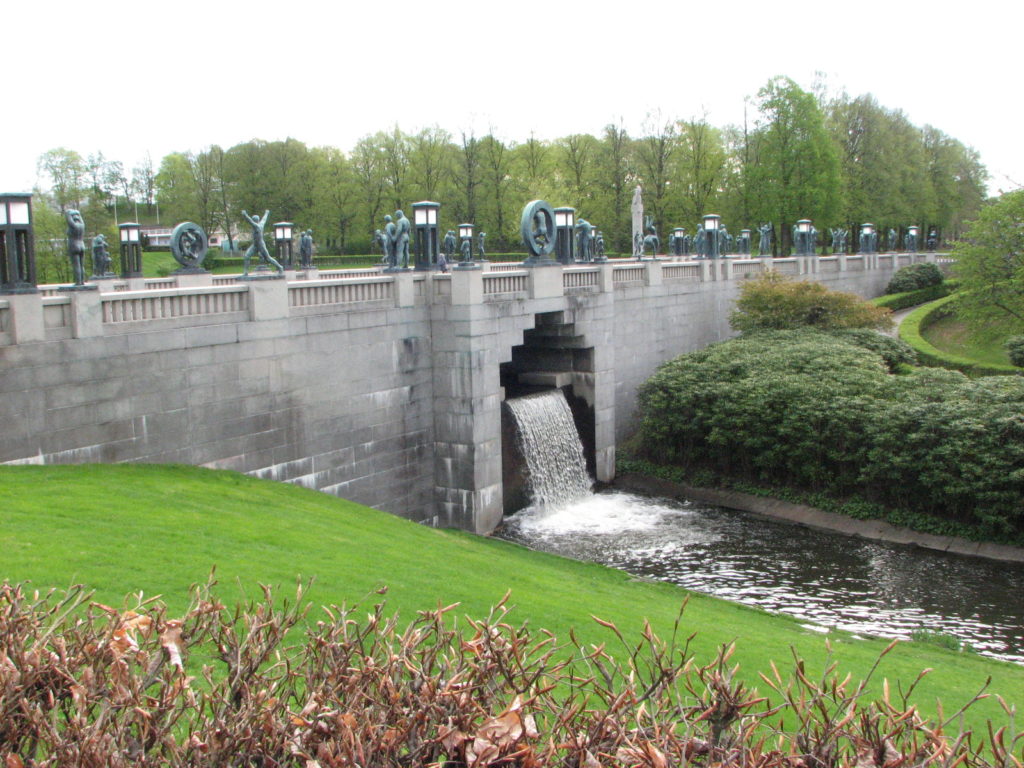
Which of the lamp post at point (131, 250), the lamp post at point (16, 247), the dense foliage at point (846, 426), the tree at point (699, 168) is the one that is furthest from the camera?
the tree at point (699, 168)

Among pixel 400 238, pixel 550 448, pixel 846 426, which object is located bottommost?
pixel 550 448

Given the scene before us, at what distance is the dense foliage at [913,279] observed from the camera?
56.5 metres

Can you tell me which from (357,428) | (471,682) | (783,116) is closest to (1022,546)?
(357,428)

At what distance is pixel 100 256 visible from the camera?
2570cm

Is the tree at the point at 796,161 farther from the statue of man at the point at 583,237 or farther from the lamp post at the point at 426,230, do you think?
the lamp post at the point at 426,230

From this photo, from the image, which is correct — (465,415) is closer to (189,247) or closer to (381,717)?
(189,247)

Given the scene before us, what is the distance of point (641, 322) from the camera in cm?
3244

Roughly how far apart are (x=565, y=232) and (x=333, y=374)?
10.2 meters

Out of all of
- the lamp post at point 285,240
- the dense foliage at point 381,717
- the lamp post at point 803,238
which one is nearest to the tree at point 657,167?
the lamp post at point 803,238

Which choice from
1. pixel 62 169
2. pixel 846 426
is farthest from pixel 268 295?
pixel 62 169

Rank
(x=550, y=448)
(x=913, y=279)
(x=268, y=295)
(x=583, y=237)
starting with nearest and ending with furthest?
1. (x=268, y=295)
2. (x=550, y=448)
3. (x=583, y=237)
4. (x=913, y=279)

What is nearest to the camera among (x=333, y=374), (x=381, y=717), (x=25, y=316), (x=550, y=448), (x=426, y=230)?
(x=381, y=717)

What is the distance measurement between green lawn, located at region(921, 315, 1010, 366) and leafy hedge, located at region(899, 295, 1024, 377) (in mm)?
495

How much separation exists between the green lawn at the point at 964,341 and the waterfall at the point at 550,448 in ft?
59.1
